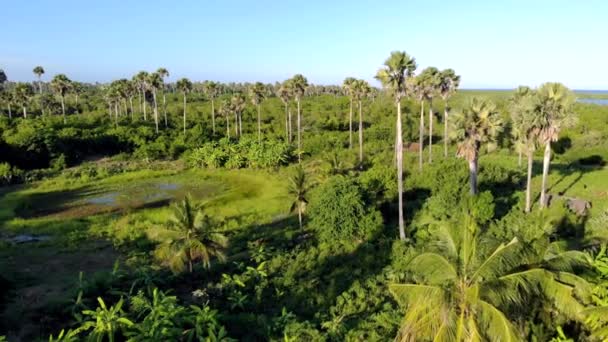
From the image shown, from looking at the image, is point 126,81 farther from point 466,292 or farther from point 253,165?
point 466,292

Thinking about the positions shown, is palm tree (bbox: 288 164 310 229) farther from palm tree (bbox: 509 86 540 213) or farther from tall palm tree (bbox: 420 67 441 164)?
tall palm tree (bbox: 420 67 441 164)

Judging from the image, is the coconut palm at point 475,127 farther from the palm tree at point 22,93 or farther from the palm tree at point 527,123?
the palm tree at point 22,93

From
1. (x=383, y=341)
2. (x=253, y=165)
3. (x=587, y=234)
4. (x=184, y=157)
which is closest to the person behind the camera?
(x=383, y=341)

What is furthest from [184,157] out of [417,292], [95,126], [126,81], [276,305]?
[417,292]

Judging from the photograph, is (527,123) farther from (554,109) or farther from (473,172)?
(473,172)

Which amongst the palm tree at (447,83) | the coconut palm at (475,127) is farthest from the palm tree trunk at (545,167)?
the palm tree at (447,83)

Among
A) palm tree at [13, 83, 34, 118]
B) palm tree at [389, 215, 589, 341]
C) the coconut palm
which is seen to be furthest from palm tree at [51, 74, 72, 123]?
palm tree at [389, 215, 589, 341]

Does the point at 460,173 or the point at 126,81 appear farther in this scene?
the point at 126,81

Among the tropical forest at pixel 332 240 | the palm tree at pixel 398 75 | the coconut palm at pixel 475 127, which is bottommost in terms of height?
the tropical forest at pixel 332 240
